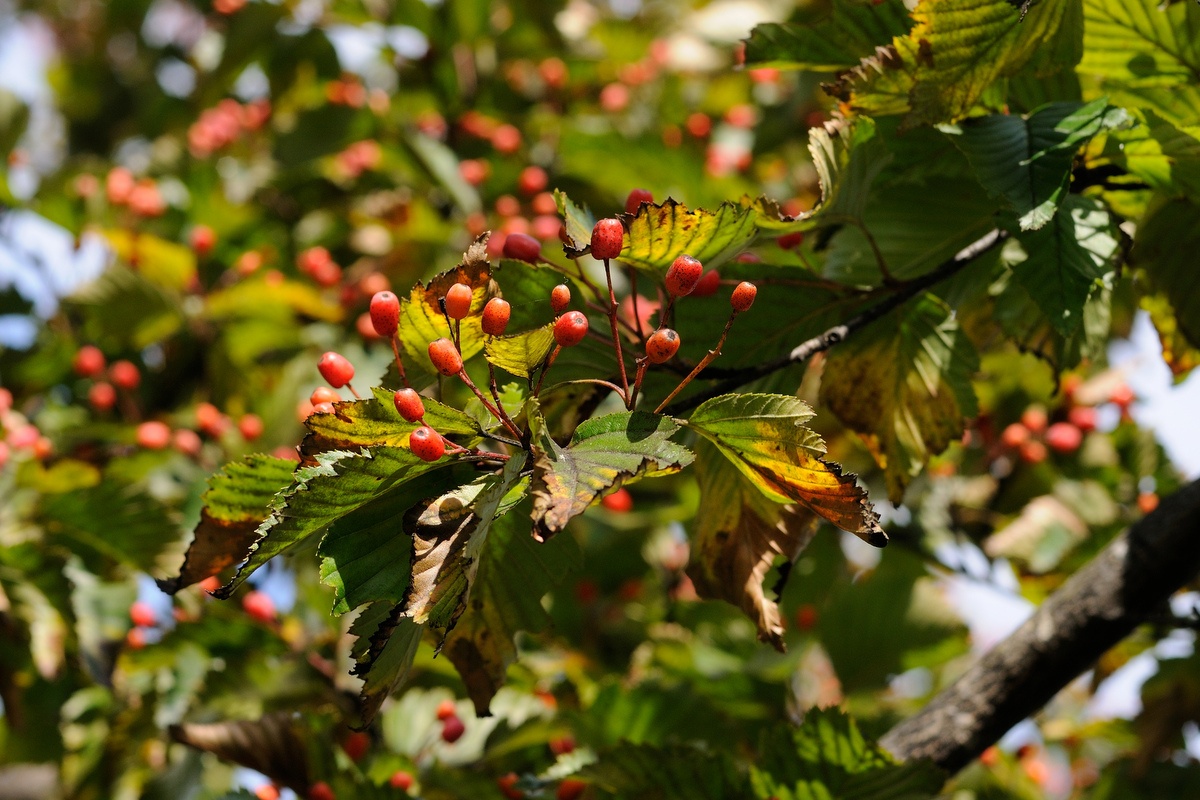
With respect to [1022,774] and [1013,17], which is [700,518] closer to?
[1013,17]

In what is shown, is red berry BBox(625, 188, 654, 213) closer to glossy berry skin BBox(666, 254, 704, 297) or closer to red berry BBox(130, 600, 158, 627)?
glossy berry skin BBox(666, 254, 704, 297)

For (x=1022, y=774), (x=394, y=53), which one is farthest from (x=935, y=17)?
(x=394, y=53)

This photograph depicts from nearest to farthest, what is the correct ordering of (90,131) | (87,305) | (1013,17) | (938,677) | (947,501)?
(1013,17) → (947,501) → (87,305) → (938,677) → (90,131)

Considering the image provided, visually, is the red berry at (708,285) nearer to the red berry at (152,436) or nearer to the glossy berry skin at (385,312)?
the glossy berry skin at (385,312)

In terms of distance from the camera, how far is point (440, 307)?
3.69 feet

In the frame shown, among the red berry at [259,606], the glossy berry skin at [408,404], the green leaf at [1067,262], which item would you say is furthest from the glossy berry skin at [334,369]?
the red berry at [259,606]

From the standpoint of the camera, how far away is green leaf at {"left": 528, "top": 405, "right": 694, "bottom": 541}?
0.90 metres

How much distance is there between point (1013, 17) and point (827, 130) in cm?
24

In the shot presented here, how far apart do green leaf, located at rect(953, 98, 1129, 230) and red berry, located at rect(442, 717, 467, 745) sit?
1.51 metres

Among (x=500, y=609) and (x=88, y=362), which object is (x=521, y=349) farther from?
(x=88, y=362)

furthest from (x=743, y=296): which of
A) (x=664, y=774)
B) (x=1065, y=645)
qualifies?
(x=1065, y=645)

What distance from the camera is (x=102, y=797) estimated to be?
2605 millimetres

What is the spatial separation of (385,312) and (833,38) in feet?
2.44

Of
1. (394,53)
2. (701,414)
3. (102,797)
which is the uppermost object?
(701,414)
